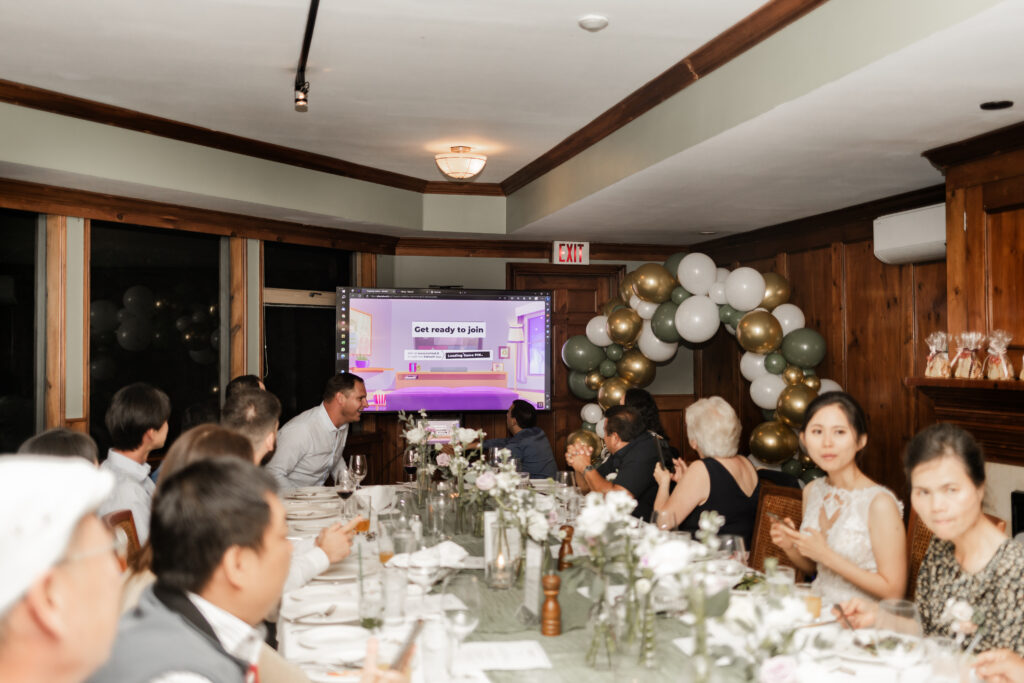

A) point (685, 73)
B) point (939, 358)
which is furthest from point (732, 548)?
point (685, 73)

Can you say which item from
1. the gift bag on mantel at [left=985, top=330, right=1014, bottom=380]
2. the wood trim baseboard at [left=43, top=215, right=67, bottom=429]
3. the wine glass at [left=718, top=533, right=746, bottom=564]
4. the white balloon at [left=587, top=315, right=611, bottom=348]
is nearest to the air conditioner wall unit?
the gift bag on mantel at [left=985, top=330, right=1014, bottom=380]

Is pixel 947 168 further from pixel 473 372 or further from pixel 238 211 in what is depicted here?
pixel 238 211

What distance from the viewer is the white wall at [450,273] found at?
6.94 metres

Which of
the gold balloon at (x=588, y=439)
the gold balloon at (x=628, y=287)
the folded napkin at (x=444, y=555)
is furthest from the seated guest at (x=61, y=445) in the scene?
the gold balloon at (x=628, y=287)

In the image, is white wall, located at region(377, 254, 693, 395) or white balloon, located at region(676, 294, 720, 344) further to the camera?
white wall, located at region(377, 254, 693, 395)

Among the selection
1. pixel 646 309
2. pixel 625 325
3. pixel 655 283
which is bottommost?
pixel 625 325

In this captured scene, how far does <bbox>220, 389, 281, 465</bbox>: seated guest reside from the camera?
3.18m

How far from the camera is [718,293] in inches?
225

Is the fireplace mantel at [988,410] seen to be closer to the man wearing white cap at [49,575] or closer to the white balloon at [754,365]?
the white balloon at [754,365]

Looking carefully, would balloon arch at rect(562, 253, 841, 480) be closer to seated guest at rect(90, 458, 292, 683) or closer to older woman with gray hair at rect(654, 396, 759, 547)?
older woman with gray hair at rect(654, 396, 759, 547)

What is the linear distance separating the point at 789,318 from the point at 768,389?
0.48 m

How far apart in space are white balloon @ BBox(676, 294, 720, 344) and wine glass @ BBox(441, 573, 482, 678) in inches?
154

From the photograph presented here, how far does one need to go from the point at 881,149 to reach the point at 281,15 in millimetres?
2738

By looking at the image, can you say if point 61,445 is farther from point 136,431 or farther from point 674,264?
point 674,264
